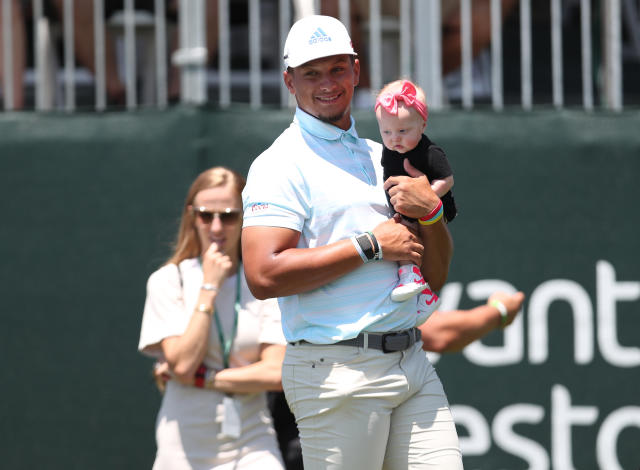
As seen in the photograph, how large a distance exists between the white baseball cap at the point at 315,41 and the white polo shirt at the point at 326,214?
7.1 inches

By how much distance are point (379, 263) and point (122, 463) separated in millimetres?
2362

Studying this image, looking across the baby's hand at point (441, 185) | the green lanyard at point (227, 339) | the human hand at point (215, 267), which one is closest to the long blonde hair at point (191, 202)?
the human hand at point (215, 267)

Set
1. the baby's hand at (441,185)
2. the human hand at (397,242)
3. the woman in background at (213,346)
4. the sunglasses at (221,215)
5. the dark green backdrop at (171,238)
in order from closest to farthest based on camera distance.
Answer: the human hand at (397,242) → the baby's hand at (441,185) → the woman in background at (213,346) → the sunglasses at (221,215) → the dark green backdrop at (171,238)

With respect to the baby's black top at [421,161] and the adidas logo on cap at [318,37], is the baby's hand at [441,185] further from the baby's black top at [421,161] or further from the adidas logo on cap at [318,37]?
the adidas logo on cap at [318,37]

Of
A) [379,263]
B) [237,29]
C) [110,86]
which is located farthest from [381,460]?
[237,29]

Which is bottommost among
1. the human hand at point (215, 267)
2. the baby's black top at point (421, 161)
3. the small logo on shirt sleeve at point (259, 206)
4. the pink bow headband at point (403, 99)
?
the human hand at point (215, 267)

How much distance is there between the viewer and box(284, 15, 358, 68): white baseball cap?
2674mm

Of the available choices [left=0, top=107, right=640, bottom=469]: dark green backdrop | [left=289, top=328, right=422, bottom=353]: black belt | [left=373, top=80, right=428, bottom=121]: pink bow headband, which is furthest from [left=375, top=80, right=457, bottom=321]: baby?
[left=0, top=107, right=640, bottom=469]: dark green backdrop

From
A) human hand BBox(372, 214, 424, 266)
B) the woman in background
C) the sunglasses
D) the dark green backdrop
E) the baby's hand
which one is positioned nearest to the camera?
human hand BBox(372, 214, 424, 266)

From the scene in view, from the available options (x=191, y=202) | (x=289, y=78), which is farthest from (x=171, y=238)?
(x=289, y=78)

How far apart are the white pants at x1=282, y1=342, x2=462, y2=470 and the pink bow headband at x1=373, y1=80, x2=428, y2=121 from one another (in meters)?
0.68

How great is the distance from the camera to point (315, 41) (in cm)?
268

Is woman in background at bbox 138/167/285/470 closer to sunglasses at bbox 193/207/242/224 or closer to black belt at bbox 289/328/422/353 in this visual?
sunglasses at bbox 193/207/242/224

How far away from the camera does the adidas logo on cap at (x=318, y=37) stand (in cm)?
268
